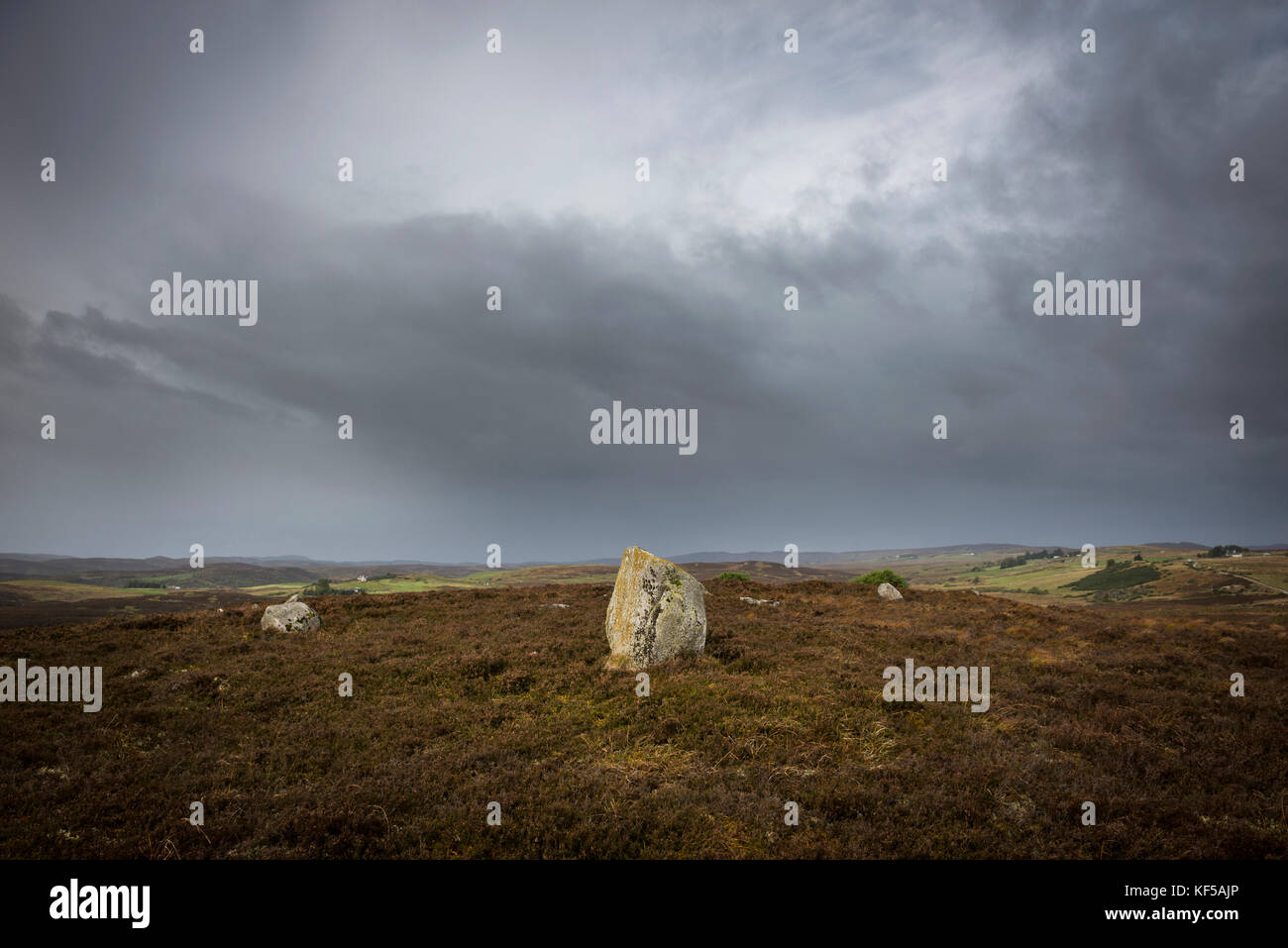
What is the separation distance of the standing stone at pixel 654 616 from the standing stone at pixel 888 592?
62.5 feet

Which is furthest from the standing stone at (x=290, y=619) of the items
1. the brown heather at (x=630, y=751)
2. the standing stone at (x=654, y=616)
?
the standing stone at (x=654, y=616)

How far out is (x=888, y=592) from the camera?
99.5 feet

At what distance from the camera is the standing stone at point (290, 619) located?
19656 mm

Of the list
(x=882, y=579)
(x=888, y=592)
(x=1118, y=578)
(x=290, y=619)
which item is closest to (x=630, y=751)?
(x=290, y=619)

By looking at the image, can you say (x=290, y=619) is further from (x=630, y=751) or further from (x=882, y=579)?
(x=882, y=579)

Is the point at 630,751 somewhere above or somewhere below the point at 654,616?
below

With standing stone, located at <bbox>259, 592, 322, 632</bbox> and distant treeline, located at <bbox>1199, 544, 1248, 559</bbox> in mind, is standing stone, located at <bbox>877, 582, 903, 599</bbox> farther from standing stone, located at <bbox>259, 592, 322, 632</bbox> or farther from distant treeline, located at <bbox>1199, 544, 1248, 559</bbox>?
distant treeline, located at <bbox>1199, 544, 1248, 559</bbox>

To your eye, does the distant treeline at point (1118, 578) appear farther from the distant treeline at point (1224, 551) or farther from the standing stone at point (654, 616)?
the standing stone at point (654, 616)

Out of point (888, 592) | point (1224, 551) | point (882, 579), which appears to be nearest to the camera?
point (888, 592)

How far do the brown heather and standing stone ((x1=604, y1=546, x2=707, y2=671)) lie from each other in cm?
70

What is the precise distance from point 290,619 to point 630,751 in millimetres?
17220

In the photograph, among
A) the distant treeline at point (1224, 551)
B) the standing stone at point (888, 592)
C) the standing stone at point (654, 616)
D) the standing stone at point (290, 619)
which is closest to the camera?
the standing stone at point (654, 616)
